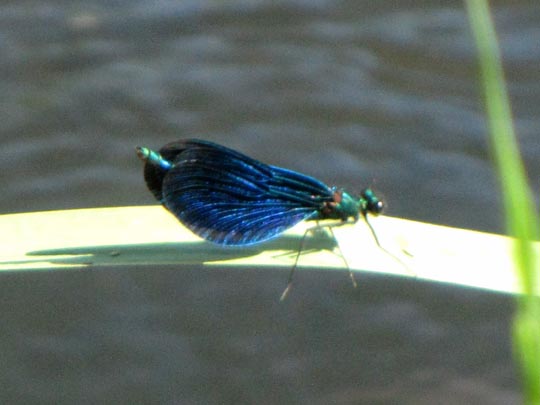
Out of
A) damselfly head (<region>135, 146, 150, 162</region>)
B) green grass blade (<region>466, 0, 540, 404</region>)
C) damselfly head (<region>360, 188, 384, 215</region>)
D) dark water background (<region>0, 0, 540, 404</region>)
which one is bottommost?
green grass blade (<region>466, 0, 540, 404</region>)

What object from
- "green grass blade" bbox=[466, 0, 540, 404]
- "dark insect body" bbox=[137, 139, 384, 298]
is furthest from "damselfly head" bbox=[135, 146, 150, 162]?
"green grass blade" bbox=[466, 0, 540, 404]

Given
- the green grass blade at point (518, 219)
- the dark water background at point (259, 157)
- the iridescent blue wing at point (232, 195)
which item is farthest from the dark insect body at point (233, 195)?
the green grass blade at point (518, 219)

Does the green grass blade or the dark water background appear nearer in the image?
the green grass blade

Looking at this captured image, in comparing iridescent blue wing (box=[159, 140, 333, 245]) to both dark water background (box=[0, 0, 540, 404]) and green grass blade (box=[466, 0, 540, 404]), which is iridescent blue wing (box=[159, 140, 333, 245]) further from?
green grass blade (box=[466, 0, 540, 404])

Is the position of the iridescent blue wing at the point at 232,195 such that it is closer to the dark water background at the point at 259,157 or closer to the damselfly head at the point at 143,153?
the damselfly head at the point at 143,153

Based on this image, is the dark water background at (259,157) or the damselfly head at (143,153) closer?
the damselfly head at (143,153)

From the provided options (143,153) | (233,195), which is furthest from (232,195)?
(143,153)
